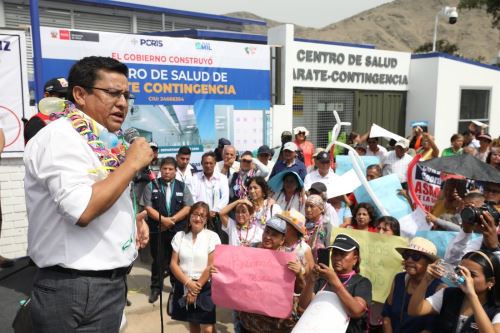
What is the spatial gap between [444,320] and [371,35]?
79.8m

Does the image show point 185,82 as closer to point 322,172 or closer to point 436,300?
point 322,172

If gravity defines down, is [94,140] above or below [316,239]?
above

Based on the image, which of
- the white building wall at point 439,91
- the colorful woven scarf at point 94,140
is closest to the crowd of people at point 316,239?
the colorful woven scarf at point 94,140

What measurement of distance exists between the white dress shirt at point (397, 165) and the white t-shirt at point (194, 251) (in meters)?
3.71

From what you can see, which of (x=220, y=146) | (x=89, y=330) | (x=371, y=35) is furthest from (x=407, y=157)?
(x=371, y=35)

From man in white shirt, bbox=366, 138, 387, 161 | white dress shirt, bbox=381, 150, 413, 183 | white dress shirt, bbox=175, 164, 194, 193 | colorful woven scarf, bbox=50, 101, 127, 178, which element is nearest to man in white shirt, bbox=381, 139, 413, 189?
white dress shirt, bbox=381, 150, 413, 183

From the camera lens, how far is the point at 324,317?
250cm

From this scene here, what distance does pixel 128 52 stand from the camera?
712 centimetres

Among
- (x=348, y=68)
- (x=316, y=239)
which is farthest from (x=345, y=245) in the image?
(x=348, y=68)

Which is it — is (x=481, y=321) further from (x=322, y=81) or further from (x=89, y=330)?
(x=322, y=81)

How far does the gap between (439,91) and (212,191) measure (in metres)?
9.26

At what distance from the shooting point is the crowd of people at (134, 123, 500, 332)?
262 centimetres

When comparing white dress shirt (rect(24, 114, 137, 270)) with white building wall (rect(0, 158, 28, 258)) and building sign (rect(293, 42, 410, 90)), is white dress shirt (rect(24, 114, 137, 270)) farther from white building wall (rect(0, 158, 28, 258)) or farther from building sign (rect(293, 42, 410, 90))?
building sign (rect(293, 42, 410, 90))

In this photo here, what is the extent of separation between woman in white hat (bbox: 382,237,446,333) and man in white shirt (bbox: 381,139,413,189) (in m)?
3.81
